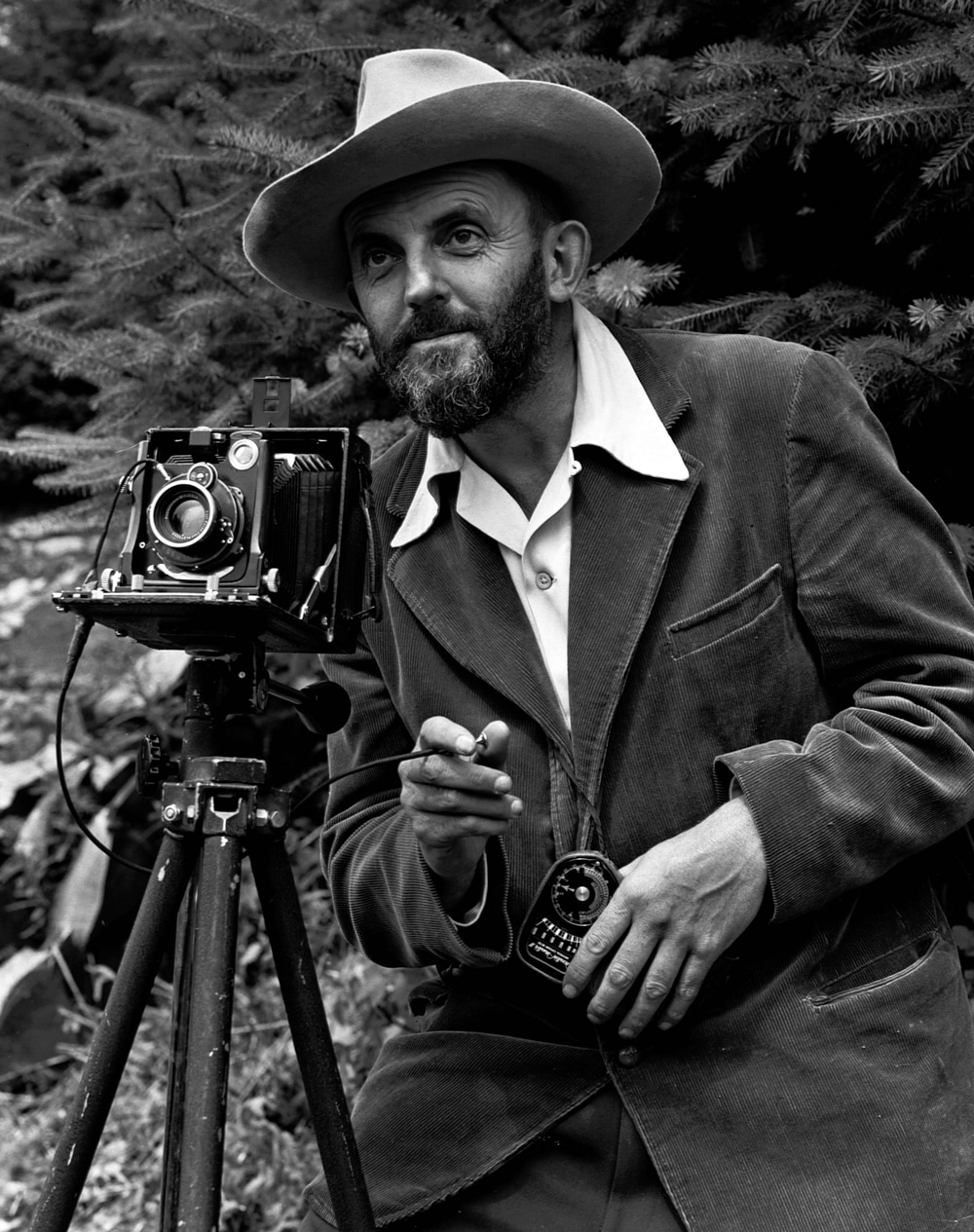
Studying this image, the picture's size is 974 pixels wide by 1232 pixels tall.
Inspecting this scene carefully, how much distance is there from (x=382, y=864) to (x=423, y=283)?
36.6 inches

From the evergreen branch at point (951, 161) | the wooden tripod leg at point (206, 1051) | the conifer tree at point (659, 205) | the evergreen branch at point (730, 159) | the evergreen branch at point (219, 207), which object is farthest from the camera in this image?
the evergreen branch at point (219, 207)

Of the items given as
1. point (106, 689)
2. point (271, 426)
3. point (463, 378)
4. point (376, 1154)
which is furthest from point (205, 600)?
point (106, 689)

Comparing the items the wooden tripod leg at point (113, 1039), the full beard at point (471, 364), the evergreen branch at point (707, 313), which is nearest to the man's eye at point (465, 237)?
the full beard at point (471, 364)

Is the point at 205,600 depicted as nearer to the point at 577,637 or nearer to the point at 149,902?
the point at 149,902

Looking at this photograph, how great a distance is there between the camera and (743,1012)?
5.76ft

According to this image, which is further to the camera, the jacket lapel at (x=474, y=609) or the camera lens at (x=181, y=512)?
the jacket lapel at (x=474, y=609)

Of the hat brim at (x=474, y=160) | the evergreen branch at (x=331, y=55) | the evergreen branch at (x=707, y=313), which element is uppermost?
the evergreen branch at (x=331, y=55)

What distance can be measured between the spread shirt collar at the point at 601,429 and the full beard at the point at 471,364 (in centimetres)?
7

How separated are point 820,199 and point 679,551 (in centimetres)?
131

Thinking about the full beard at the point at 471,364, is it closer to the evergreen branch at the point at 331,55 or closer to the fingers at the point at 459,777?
the fingers at the point at 459,777

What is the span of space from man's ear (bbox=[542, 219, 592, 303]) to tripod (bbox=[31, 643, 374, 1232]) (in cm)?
96

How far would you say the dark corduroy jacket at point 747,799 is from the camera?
169 cm

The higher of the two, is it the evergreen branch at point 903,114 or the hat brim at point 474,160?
the evergreen branch at point 903,114

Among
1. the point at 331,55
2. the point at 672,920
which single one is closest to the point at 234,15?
the point at 331,55
